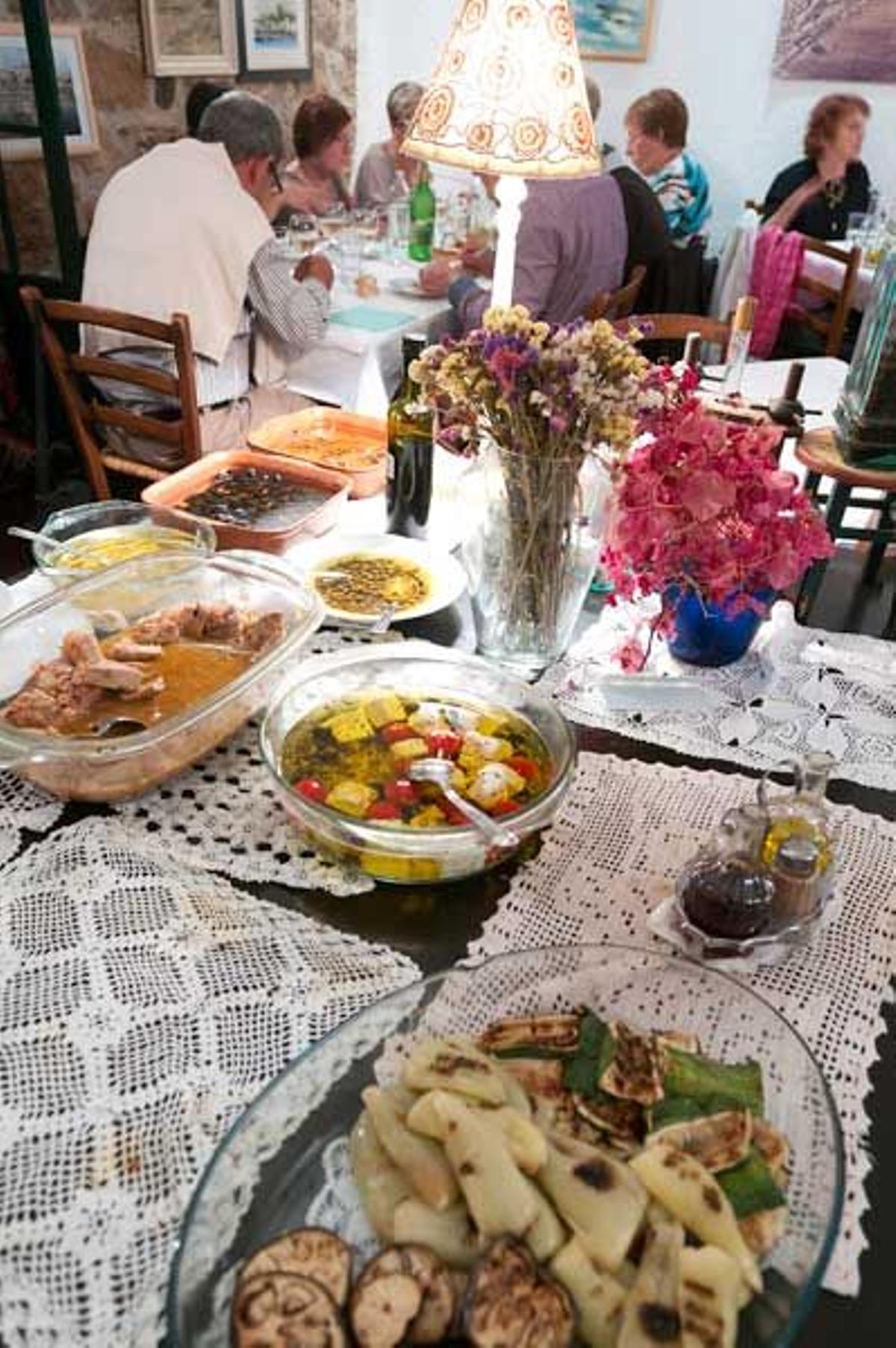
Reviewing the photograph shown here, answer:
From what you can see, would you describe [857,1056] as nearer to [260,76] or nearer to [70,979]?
[70,979]

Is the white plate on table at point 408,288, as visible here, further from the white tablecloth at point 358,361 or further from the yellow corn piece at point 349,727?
the yellow corn piece at point 349,727

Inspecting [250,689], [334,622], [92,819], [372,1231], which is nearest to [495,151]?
[334,622]

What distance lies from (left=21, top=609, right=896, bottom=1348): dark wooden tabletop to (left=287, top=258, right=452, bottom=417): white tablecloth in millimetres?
1440

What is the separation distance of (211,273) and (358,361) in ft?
1.30

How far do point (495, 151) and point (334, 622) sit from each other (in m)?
0.64

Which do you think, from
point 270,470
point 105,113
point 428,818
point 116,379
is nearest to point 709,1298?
point 428,818

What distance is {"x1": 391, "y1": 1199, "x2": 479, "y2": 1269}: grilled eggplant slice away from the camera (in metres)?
0.54

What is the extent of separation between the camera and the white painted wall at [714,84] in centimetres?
452

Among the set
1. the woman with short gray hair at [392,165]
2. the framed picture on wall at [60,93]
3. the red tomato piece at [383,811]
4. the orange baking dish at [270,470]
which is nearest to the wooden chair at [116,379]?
the orange baking dish at [270,470]

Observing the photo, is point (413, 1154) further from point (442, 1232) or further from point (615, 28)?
point (615, 28)

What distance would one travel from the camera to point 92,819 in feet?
3.07

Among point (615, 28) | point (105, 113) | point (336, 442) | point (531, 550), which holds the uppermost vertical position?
point (615, 28)

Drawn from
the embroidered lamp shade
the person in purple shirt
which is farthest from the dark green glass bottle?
the person in purple shirt

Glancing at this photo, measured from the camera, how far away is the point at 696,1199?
558 millimetres
